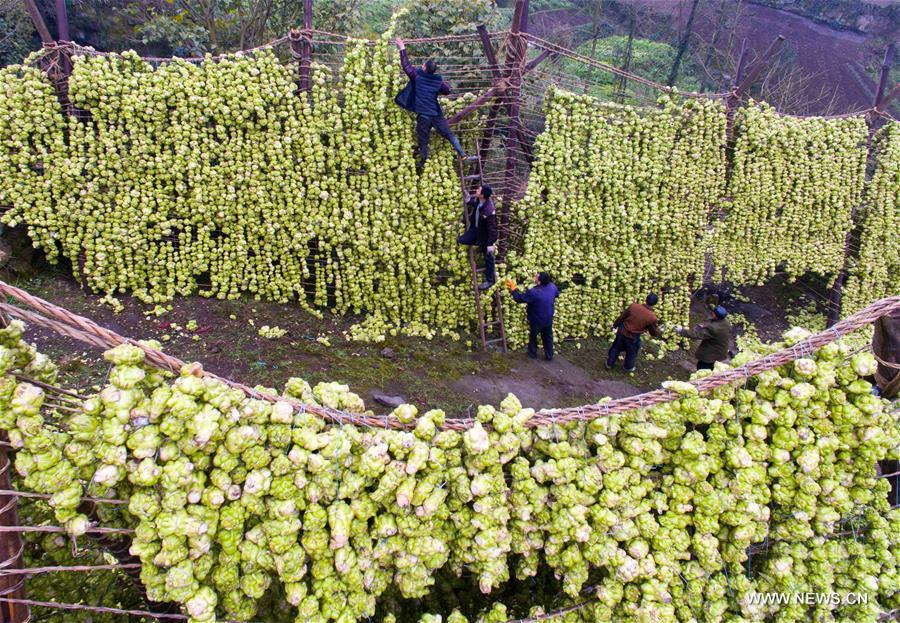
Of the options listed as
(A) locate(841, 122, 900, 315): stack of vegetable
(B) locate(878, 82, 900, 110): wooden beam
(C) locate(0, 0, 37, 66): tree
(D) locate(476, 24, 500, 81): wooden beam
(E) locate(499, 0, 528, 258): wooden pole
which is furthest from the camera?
(C) locate(0, 0, 37, 66): tree

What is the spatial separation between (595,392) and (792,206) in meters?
5.58

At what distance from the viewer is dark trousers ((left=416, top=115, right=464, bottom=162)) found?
6882 millimetres

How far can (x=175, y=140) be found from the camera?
22.9 ft

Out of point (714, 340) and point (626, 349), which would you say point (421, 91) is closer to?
point (626, 349)

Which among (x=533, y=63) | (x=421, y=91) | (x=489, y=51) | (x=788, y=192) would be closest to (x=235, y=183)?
(x=421, y=91)

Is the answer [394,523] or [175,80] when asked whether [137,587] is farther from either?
[175,80]

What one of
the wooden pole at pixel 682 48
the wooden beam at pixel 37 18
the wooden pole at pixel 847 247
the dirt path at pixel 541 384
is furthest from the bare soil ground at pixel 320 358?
the wooden pole at pixel 682 48

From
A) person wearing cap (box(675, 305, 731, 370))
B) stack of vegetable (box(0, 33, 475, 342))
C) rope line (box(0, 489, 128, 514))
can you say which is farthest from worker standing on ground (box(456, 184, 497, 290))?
rope line (box(0, 489, 128, 514))

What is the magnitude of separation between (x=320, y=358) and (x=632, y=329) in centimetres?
Result: 485

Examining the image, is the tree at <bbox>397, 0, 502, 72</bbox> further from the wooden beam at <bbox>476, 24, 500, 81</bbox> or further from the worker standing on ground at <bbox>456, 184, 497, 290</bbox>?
the worker standing on ground at <bbox>456, 184, 497, 290</bbox>

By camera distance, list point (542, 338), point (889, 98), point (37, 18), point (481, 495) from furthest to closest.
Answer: point (889, 98) → point (542, 338) → point (37, 18) → point (481, 495)

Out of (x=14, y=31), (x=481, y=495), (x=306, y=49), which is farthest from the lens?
(x=14, y=31)

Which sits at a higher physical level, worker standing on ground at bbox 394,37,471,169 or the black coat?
worker standing on ground at bbox 394,37,471,169

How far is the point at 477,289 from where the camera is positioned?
799 cm
